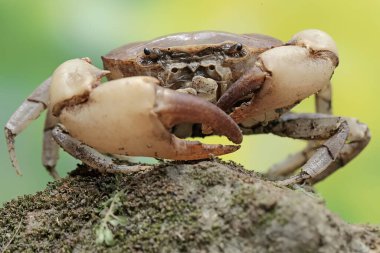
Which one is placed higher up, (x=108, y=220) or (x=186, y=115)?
(x=186, y=115)

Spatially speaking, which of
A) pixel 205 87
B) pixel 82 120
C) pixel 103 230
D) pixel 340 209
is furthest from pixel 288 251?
pixel 340 209

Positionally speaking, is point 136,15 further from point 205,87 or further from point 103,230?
point 103,230

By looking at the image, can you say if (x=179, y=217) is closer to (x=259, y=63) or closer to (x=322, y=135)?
(x=259, y=63)

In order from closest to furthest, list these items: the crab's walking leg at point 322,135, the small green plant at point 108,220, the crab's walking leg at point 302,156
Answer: the small green plant at point 108,220
the crab's walking leg at point 322,135
the crab's walking leg at point 302,156

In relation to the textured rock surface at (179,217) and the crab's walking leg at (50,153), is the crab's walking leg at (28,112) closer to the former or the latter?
the crab's walking leg at (50,153)

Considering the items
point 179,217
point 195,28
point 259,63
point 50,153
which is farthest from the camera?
point 195,28

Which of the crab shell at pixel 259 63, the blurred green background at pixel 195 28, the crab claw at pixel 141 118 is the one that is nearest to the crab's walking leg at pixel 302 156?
the blurred green background at pixel 195 28

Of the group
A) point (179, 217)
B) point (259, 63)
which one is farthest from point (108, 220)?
point (259, 63)

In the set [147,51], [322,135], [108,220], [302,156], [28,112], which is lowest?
[302,156]
